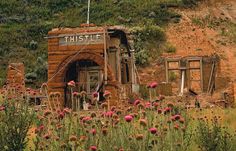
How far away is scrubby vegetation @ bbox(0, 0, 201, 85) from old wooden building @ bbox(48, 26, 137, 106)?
45.0 ft

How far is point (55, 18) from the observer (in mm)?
40125

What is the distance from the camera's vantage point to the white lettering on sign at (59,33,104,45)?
1844cm

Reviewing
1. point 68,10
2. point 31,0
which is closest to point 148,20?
point 68,10

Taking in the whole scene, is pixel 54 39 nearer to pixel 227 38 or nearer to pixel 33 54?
pixel 33 54

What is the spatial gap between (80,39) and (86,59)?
0.70 meters

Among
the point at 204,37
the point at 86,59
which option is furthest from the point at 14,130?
the point at 204,37

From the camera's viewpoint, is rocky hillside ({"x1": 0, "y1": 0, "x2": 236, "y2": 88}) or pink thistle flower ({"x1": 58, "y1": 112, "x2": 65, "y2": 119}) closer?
pink thistle flower ({"x1": 58, "y1": 112, "x2": 65, "y2": 119})

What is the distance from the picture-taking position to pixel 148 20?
38.9 metres

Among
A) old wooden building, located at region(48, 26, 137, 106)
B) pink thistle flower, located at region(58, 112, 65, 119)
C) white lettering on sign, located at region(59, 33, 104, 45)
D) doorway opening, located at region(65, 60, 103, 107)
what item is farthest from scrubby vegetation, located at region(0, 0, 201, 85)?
pink thistle flower, located at region(58, 112, 65, 119)

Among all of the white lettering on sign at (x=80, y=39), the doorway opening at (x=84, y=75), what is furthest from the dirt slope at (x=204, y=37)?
the white lettering on sign at (x=80, y=39)

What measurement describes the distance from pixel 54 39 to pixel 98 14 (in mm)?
21137

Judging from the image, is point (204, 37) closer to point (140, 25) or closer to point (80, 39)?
point (140, 25)

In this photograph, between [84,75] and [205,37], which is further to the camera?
[205,37]

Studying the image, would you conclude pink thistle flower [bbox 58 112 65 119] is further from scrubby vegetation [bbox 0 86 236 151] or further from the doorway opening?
the doorway opening
